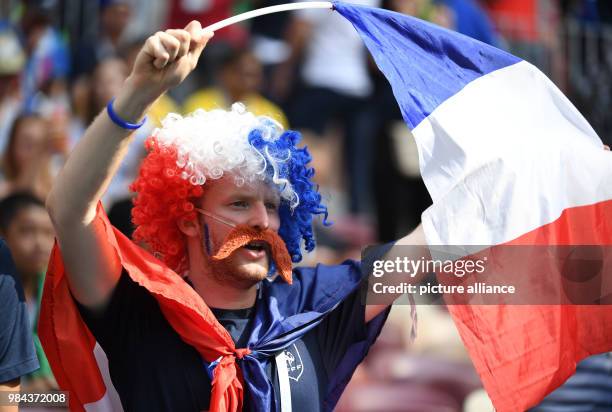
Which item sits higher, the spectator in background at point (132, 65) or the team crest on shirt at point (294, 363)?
the team crest on shirt at point (294, 363)

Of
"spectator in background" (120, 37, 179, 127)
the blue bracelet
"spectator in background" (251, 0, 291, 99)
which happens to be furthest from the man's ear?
"spectator in background" (251, 0, 291, 99)

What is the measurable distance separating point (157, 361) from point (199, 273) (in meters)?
0.42

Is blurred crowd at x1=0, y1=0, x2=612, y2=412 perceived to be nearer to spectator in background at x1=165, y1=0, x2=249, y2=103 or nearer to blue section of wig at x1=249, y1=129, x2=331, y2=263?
spectator in background at x1=165, y1=0, x2=249, y2=103

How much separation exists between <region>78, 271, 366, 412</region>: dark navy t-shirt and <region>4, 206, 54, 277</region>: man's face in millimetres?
2442

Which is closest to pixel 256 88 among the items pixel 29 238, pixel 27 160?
pixel 27 160

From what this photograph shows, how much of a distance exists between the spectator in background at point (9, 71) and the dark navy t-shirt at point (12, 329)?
14.3 ft

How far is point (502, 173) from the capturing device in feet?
13.4

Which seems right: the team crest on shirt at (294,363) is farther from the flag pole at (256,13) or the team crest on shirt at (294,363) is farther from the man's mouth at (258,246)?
the flag pole at (256,13)

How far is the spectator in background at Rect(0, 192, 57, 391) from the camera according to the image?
623cm

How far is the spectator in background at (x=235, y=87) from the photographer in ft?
27.1

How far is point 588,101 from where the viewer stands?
31.0 feet

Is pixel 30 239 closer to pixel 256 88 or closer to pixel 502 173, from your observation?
pixel 256 88

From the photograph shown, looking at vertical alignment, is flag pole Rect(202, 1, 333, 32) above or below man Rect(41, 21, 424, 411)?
above

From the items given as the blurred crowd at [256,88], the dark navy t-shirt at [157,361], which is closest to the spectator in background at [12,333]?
the dark navy t-shirt at [157,361]
